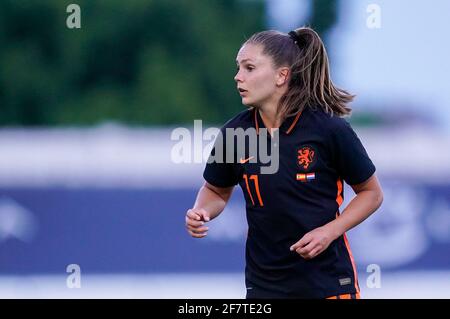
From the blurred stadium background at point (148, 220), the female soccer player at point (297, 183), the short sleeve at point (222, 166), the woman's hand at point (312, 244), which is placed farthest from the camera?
the blurred stadium background at point (148, 220)

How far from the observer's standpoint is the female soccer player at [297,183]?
449cm

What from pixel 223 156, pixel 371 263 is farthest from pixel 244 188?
pixel 371 263

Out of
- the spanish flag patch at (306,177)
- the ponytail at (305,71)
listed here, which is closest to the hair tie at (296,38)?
the ponytail at (305,71)

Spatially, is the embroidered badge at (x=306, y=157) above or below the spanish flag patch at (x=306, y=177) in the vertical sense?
above

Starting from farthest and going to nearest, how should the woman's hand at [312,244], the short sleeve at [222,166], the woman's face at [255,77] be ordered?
the short sleeve at [222,166]
the woman's face at [255,77]
the woman's hand at [312,244]

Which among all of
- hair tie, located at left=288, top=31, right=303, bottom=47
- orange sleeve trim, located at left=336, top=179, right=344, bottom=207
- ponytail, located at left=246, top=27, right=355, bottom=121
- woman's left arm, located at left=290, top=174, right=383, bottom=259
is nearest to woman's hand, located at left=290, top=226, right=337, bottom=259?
woman's left arm, located at left=290, top=174, right=383, bottom=259

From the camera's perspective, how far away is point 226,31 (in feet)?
42.2

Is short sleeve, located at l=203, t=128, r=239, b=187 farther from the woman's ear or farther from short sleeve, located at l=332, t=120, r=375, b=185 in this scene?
short sleeve, located at l=332, t=120, r=375, b=185

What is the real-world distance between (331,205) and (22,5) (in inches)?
367

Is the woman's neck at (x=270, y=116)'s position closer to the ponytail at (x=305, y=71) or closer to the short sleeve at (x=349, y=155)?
the ponytail at (x=305, y=71)

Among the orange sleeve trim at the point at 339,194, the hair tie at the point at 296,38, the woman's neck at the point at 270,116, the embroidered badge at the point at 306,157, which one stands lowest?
the orange sleeve trim at the point at 339,194

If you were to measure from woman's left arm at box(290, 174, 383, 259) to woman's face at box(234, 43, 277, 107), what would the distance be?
1.81ft

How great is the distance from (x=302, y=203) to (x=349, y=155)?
28 cm

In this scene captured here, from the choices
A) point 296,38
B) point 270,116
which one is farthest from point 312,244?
point 296,38
